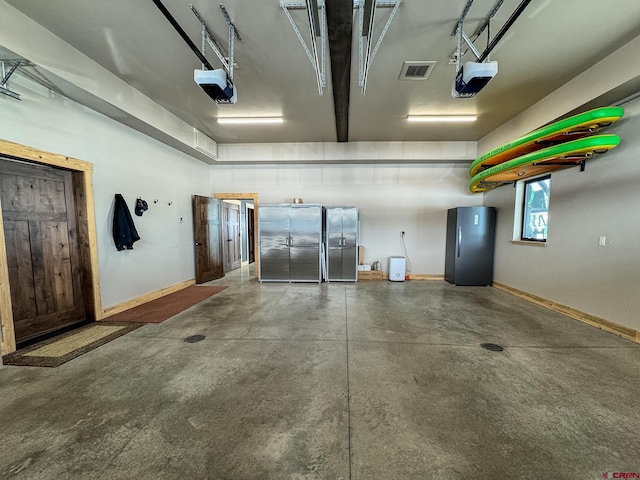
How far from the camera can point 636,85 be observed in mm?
2801

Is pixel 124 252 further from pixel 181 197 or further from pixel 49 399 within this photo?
pixel 49 399

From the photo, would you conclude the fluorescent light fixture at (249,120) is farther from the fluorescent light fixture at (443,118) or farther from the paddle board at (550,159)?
the paddle board at (550,159)

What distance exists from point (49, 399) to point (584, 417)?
4.17 m

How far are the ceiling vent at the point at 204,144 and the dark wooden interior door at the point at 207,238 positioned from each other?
3.48 ft

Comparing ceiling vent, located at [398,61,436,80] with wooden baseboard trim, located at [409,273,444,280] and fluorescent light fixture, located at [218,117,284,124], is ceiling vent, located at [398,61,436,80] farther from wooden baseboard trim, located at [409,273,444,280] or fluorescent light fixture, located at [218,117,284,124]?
wooden baseboard trim, located at [409,273,444,280]

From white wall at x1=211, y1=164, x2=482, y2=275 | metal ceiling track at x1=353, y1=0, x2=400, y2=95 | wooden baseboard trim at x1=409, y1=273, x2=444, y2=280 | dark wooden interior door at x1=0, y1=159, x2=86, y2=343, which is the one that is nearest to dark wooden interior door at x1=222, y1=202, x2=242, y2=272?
white wall at x1=211, y1=164, x2=482, y2=275

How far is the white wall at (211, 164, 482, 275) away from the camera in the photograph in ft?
20.7

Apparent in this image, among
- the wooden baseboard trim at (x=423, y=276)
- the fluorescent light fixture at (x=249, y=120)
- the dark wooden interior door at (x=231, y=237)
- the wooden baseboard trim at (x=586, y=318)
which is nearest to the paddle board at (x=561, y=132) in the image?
the wooden baseboard trim at (x=586, y=318)

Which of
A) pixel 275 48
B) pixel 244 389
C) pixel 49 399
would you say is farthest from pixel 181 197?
pixel 244 389

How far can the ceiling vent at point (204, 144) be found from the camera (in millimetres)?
5266

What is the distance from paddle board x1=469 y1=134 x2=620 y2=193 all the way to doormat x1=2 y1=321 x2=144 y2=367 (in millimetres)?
6222

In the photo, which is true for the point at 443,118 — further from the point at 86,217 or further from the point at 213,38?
the point at 86,217

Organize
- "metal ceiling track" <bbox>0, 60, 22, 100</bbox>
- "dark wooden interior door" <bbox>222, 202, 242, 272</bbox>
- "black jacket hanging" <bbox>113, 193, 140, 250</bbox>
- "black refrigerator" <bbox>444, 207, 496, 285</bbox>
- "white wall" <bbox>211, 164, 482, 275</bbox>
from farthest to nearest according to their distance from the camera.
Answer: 1. "dark wooden interior door" <bbox>222, 202, 242, 272</bbox>
2. "white wall" <bbox>211, 164, 482, 275</bbox>
3. "black refrigerator" <bbox>444, 207, 496, 285</bbox>
4. "black jacket hanging" <bbox>113, 193, 140, 250</bbox>
5. "metal ceiling track" <bbox>0, 60, 22, 100</bbox>

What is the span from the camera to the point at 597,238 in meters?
3.43
